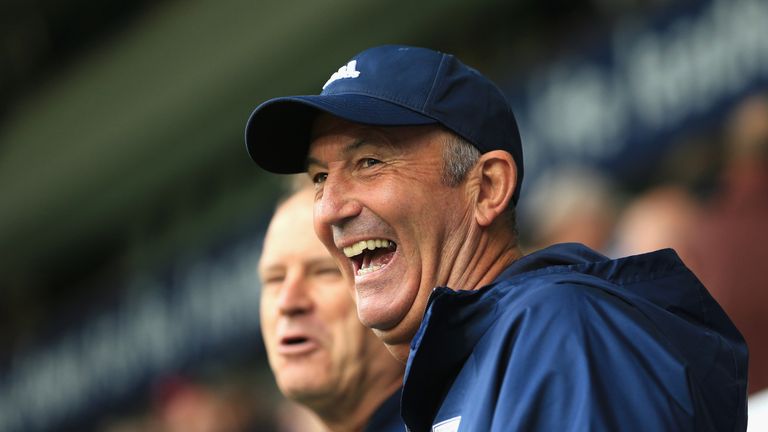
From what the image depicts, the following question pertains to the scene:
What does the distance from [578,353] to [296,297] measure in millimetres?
1265

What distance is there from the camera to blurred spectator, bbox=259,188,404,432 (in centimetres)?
272

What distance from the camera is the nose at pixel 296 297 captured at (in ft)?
9.28

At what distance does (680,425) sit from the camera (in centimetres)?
164

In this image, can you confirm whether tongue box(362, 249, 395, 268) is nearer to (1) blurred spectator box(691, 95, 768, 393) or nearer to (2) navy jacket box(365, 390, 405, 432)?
(2) navy jacket box(365, 390, 405, 432)

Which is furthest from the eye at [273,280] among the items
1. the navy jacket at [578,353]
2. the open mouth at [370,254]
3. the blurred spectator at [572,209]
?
the blurred spectator at [572,209]

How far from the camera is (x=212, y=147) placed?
8914 millimetres

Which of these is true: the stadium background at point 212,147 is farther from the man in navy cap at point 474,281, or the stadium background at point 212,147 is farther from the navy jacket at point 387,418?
the man in navy cap at point 474,281

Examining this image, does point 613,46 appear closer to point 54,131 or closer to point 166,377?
point 166,377

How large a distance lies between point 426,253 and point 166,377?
577 cm

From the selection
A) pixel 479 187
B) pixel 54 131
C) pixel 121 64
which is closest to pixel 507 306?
pixel 479 187

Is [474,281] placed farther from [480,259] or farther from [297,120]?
[297,120]

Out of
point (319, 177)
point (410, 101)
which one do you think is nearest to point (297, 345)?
point (319, 177)

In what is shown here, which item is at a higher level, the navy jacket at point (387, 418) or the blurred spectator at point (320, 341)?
the blurred spectator at point (320, 341)

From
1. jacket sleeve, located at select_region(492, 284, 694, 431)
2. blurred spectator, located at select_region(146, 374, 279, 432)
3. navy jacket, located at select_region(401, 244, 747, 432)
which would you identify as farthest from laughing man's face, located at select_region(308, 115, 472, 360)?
blurred spectator, located at select_region(146, 374, 279, 432)
